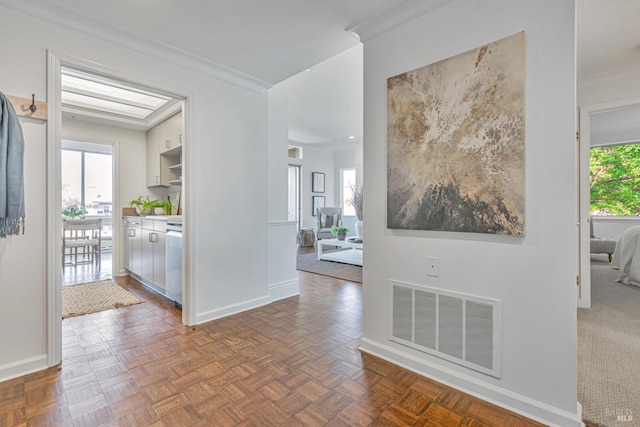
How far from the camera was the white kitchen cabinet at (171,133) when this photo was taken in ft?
13.0

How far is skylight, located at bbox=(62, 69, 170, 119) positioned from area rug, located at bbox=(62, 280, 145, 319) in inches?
90.6

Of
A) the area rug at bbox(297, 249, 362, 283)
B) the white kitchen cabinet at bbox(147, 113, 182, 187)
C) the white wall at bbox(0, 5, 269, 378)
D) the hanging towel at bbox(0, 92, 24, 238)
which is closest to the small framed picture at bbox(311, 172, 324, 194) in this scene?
the area rug at bbox(297, 249, 362, 283)

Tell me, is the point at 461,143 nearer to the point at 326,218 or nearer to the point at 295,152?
the point at 326,218

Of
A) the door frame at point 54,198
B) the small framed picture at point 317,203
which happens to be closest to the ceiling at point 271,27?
the door frame at point 54,198

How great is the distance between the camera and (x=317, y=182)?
8.59 m

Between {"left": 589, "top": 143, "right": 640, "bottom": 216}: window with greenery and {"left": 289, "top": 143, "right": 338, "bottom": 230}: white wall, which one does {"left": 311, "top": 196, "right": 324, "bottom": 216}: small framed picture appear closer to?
{"left": 289, "top": 143, "right": 338, "bottom": 230}: white wall

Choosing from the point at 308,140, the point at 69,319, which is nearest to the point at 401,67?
the point at 69,319

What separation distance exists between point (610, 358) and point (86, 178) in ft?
29.1

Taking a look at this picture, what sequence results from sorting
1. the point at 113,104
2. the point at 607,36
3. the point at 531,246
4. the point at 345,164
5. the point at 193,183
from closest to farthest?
1. the point at 531,246
2. the point at 607,36
3. the point at 193,183
4. the point at 113,104
5. the point at 345,164

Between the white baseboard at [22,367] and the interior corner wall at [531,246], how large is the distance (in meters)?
2.35

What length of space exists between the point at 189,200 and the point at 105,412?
5.26 ft

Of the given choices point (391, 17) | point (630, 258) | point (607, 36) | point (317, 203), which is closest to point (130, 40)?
point (391, 17)

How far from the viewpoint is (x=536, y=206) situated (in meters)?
1.51

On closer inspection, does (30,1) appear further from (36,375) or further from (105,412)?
(105,412)
